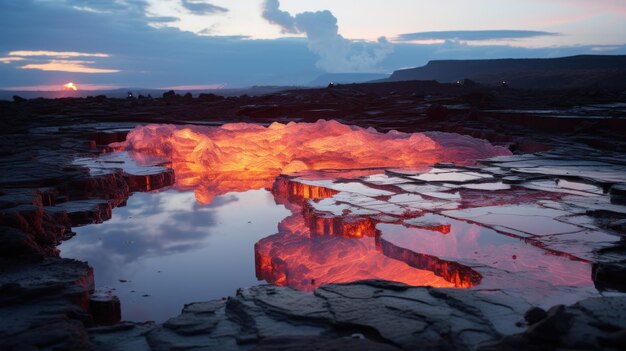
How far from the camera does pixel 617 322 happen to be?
2.01 metres

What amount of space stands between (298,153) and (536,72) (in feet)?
172

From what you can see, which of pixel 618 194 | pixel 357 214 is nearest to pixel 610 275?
pixel 357 214

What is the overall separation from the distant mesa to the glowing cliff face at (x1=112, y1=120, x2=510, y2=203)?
75.9ft

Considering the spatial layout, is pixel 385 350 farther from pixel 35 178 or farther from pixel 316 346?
pixel 35 178

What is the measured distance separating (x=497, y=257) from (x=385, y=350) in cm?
147

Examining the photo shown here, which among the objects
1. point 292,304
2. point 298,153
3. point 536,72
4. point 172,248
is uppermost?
point 536,72

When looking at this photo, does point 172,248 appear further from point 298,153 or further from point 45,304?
point 298,153

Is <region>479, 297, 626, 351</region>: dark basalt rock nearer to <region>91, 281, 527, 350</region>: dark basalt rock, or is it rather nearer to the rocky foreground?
the rocky foreground

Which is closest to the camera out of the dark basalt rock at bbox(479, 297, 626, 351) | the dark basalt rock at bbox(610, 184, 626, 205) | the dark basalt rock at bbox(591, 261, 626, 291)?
the dark basalt rock at bbox(479, 297, 626, 351)

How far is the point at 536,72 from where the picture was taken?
54281 mm

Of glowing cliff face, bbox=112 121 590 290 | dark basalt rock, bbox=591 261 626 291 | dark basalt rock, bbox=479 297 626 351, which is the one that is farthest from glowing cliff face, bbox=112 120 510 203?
dark basalt rock, bbox=479 297 626 351

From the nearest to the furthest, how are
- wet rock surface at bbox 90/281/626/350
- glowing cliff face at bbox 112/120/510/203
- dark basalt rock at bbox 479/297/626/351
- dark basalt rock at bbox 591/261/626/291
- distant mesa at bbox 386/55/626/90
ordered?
dark basalt rock at bbox 479/297/626/351 → wet rock surface at bbox 90/281/626/350 → dark basalt rock at bbox 591/261/626/291 → glowing cliff face at bbox 112/120/510/203 → distant mesa at bbox 386/55/626/90

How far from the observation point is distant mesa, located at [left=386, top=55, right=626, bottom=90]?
3803 cm

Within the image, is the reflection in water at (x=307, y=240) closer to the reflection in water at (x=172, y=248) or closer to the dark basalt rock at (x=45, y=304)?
the reflection in water at (x=172, y=248)
